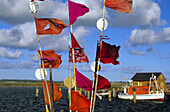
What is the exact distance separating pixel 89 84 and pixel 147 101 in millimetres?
48822

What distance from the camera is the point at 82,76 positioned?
9852 mm

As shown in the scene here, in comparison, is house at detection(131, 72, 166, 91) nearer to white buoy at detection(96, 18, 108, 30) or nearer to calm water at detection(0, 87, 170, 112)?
calm water at detection(0, 87, 170, 112)

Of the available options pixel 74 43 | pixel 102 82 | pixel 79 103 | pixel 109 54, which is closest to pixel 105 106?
pixel 102 82

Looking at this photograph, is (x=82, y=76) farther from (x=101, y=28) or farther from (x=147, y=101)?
(x=147, y=101)

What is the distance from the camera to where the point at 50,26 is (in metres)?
10.1

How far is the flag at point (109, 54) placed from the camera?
9.73 metres

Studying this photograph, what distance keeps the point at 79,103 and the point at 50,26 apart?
3.55 meters

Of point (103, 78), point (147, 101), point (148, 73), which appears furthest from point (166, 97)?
point (103, 78)

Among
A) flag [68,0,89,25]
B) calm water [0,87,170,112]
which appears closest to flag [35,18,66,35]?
flag [68,0,89,25]

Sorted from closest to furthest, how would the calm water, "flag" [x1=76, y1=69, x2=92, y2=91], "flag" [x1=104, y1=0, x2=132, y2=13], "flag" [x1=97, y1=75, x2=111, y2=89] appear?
1. "flag" [x1=104, y1=0, x2=132, y2=13]
2. "flag" [x1=76, y1=69, x2=92, y2=91]
3. "flag" [x1=97, y1=75, x2=111, y2=89]
4. the calm water

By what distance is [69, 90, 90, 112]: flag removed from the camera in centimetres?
960

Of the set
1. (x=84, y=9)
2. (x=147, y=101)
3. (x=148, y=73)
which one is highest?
(x=84, y=9)

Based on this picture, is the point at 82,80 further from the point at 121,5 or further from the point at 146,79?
the point at 146,79

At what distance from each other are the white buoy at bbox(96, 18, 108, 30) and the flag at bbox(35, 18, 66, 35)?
1.62 meters
